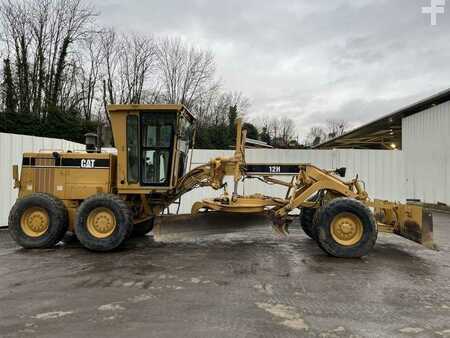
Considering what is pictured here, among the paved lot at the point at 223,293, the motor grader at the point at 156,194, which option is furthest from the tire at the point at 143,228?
the paved lot at the point at 223,293

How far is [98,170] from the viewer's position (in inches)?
305

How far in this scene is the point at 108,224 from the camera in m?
7.16

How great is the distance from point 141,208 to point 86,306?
374 cm

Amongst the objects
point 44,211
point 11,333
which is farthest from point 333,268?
point 44,211

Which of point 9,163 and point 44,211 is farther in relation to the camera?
point 9,163

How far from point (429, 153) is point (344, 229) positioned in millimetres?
12221

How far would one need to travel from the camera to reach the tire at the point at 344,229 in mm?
6527

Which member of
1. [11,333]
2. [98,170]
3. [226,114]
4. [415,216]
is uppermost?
[226,114]

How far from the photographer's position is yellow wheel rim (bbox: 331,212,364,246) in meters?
6.61

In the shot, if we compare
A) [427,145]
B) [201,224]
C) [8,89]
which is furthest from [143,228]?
[8,89]

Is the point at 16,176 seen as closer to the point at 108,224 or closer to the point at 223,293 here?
the point at 108,224

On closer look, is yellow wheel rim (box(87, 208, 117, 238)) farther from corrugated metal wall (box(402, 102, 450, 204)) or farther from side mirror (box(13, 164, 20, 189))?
corrugated metal wall (box(402, 102, 450, 204))

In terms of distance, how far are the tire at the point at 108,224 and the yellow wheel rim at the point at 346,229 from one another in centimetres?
373

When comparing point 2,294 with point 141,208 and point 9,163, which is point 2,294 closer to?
point 141,208
